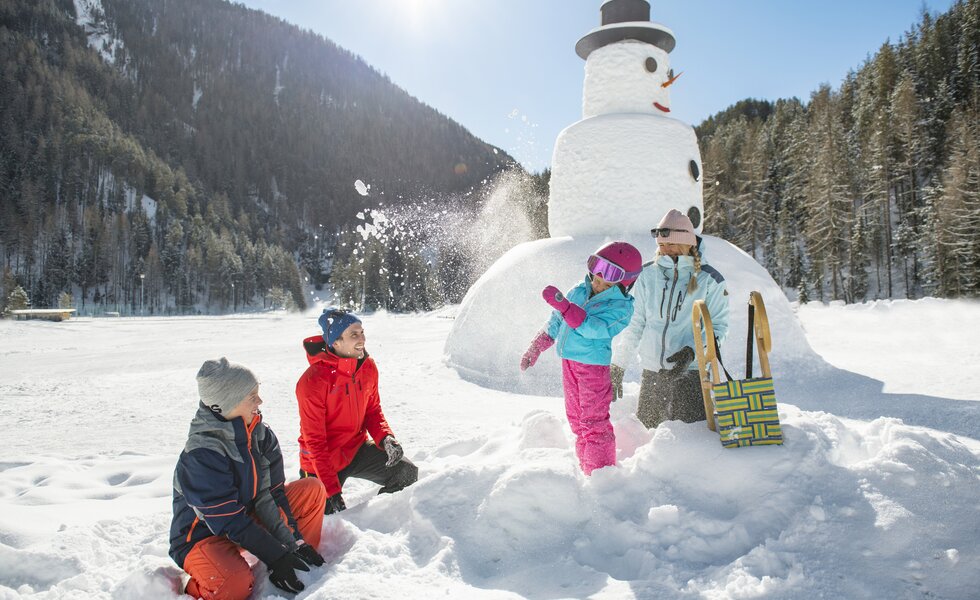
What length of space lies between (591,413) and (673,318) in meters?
0.83

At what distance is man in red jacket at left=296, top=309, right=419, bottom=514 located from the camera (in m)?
2.68

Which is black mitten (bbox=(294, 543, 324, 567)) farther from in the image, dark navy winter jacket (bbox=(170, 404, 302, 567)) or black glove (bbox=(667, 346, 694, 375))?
black glove (bbox=(667, 346, 694, 375))

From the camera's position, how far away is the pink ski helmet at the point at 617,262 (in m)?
2.72

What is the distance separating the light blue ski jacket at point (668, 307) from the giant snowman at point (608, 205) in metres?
3.65

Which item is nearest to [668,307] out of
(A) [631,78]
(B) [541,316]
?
(B) [541,316]

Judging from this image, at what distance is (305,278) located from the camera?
81.7 meters

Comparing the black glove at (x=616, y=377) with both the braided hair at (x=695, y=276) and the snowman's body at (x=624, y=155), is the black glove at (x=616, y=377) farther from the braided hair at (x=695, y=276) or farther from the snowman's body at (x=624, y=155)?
the snowman's body at (x=624, y=155)

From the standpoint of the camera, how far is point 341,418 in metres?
2.83

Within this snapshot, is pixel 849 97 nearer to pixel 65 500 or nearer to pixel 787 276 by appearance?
pixel 787 276

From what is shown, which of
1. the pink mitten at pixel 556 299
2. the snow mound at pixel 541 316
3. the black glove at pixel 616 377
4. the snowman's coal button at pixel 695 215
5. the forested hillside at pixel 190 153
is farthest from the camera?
the forested hillside at pixel 190 153

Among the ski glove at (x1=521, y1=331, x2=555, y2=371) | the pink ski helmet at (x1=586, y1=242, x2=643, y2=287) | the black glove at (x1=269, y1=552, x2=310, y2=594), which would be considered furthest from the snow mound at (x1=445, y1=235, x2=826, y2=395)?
the black glove at (x1=269, y1=552, x2=310, y2=594)

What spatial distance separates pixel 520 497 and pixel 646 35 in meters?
8.28

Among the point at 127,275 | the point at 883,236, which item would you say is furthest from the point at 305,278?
the point at 883,236

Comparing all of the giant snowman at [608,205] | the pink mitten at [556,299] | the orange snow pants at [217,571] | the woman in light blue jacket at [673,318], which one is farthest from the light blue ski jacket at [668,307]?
the giant snowman at [608,205]
